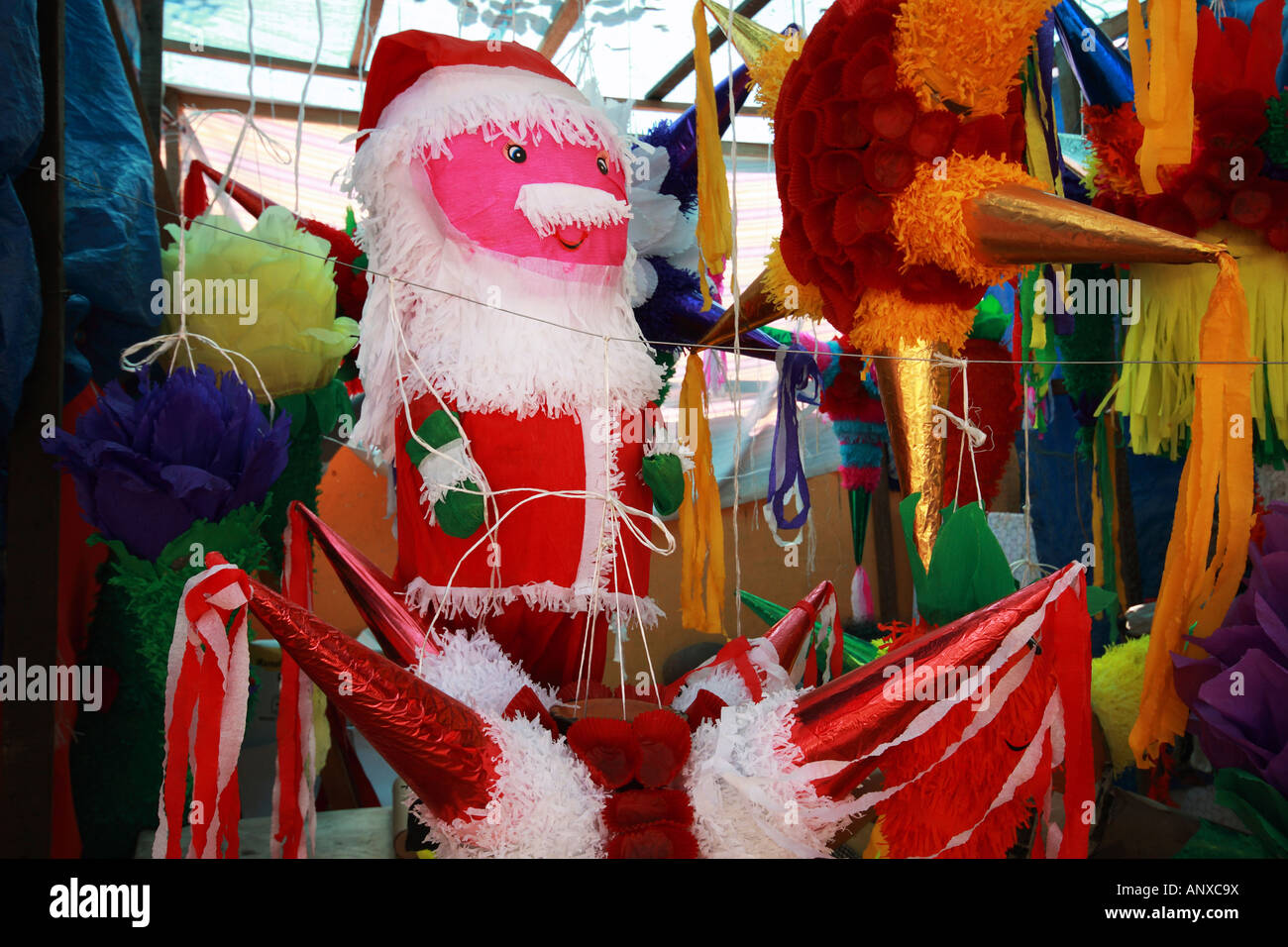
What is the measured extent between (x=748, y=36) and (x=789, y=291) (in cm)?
33

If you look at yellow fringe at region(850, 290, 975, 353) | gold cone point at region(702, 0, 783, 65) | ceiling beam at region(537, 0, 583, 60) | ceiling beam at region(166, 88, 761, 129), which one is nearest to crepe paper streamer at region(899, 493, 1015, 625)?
yellow fringe at region(850, 290, 975, 353)

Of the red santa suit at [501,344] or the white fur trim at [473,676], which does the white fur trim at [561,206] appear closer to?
the red santa suit at [501,344]

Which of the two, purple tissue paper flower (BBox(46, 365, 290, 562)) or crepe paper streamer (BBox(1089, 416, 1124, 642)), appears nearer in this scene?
purple tissue paper flower (BBox(46, 365, 290, 562))

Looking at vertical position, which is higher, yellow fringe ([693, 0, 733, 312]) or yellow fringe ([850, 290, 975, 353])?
yellow fringe ([693, 0, 733, 312])

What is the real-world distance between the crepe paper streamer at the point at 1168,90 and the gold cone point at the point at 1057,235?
0.17 ft

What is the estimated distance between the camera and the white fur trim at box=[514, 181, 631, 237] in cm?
111

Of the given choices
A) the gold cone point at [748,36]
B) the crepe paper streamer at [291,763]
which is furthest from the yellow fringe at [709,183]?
the crepe paper streamer at [291,763]

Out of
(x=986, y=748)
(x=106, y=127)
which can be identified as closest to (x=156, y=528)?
(x=106, y=127)

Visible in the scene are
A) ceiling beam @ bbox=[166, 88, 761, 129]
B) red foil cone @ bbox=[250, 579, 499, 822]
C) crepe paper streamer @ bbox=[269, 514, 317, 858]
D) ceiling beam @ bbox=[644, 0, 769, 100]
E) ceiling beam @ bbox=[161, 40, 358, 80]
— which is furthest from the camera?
ceiling beam @ bbox=[166, 88, 761, 129]

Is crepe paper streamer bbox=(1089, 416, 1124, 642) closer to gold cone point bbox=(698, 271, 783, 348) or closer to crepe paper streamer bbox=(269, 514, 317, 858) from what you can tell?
gold cone point bbox=(698, 271, 783, 348)

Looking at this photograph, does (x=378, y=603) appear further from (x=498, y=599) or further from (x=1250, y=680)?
(x=1250, y=680)

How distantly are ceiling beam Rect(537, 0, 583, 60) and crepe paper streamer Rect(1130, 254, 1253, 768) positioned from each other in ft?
3.61
